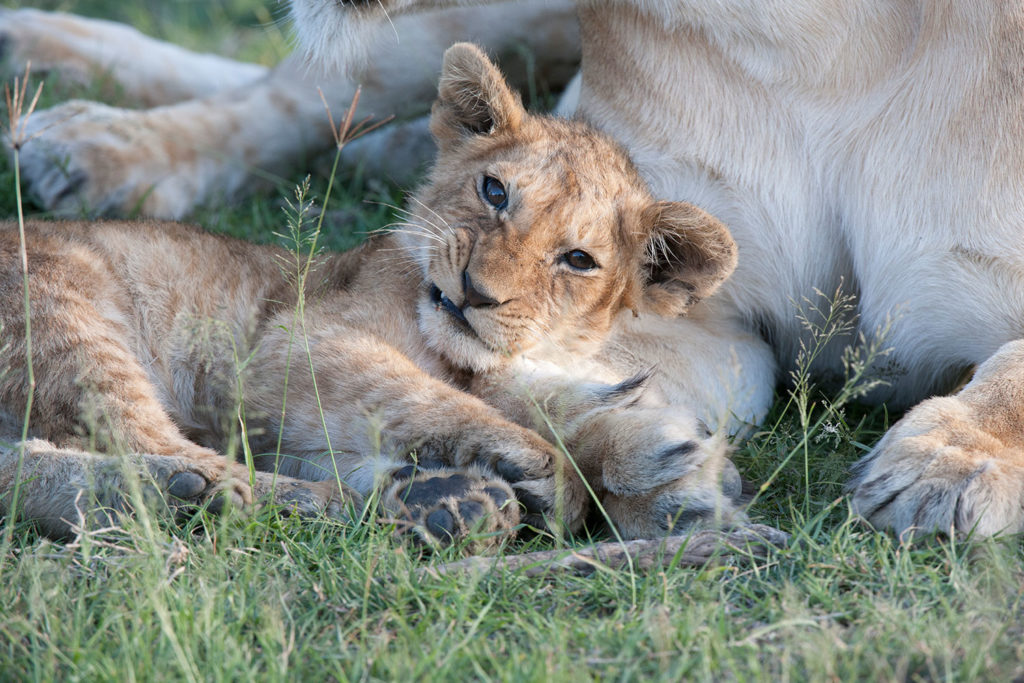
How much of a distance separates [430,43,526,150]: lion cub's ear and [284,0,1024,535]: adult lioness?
0.55 ft

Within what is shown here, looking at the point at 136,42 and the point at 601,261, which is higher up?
the point at 601,261

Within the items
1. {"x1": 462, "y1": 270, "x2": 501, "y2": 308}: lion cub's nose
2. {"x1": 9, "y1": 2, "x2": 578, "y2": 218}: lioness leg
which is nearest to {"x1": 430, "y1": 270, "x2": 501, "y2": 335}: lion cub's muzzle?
{"x1": 462, "y1": 270, "x2": 501, "y2": 308}: lion cub's nose

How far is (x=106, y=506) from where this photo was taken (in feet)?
5.84

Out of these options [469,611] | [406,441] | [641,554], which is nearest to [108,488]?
[406,441]

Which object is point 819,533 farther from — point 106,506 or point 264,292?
point 264,292

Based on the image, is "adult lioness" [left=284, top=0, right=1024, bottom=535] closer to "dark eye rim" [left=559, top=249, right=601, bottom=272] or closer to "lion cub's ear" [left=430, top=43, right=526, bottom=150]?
"lion cub's ear" [left=430, top=43, right=526, bottom=150]

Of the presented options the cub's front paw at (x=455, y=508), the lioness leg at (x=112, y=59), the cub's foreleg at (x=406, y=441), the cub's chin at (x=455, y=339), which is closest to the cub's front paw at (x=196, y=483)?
the cub's foreleg at (x=406, y=441)

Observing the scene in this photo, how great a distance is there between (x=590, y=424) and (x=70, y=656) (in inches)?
37.9

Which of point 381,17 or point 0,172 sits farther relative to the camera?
point 0,172

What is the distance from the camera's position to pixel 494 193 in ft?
7.53

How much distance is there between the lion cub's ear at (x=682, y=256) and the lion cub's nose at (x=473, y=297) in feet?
1.31

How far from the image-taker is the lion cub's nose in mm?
2096

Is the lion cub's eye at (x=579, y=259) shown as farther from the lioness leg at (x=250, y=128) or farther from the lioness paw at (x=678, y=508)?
the lioness leg at (x=250, y=128)

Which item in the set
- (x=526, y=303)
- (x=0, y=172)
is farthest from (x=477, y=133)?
(x=0, y=172)
